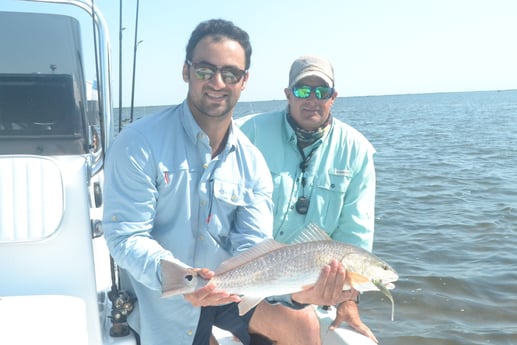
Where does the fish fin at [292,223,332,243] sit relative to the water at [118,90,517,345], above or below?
above

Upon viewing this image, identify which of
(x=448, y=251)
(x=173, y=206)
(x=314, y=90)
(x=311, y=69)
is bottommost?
(x=448, y=251)

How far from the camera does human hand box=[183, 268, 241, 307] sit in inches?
103

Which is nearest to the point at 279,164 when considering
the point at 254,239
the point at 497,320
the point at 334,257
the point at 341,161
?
the point at 341,161

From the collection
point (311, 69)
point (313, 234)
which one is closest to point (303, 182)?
point (311, 69)

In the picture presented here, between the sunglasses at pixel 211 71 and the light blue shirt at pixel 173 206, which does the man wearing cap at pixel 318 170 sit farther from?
the sunglasses at pixel 211 71

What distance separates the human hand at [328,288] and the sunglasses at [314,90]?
1732 mm

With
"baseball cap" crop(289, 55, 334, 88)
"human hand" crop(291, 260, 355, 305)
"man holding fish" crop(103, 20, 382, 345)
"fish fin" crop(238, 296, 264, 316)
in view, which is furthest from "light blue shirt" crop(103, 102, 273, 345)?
"baseball cap" crop(289, 55, 334, 88)

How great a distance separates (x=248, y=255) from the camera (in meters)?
2.82

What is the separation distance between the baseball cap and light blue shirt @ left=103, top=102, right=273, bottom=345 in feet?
4.35

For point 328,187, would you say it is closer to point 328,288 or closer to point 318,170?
point 318,170

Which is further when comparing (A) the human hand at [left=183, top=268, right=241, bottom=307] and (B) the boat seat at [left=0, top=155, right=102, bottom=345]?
(B) the boat seat at [left=0, top=155, right=102, bottom=345]

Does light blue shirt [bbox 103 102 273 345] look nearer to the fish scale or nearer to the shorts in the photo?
the shorts

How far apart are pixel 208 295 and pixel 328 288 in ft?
2.19

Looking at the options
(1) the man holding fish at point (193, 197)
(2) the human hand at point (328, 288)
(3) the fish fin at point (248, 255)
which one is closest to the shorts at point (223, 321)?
(1) the man holding fish at point (193, 197)
